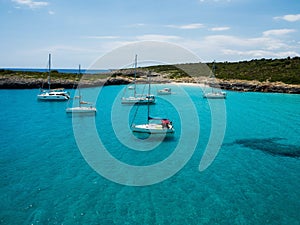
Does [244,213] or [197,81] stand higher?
[197,81]

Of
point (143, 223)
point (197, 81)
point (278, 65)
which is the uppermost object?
point (278, 65)

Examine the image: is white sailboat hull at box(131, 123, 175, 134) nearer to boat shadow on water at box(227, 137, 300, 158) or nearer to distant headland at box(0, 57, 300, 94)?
boat shadow on water at box(227, 137, 300, 158)

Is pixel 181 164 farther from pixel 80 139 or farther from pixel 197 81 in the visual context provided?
pixel 197 81

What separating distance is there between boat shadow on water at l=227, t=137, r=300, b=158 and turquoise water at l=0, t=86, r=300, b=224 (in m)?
0.09

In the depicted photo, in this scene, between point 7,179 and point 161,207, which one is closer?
point 161,207

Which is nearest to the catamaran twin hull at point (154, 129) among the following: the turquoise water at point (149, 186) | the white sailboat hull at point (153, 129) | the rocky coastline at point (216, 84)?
the white sailboat hull at point (153, 129)

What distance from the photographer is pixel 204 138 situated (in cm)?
2914

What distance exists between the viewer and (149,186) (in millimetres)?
17609

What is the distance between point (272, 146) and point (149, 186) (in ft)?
50.4

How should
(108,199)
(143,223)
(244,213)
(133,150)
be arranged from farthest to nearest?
(133,150)
(108,199)
(244,213)
(143,223)

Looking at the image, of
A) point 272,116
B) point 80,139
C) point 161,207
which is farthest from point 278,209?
point 272,116

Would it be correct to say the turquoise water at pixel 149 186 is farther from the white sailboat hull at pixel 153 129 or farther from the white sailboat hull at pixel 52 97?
the white sailboat hull at pixel 52 97

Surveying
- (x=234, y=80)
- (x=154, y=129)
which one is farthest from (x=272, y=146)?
(x=234, y=80)

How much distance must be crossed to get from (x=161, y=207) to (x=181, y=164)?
712 centimetres
